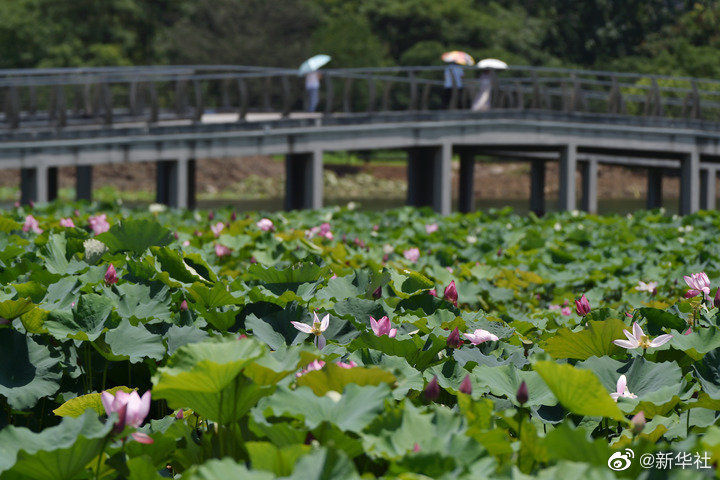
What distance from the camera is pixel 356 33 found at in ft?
179

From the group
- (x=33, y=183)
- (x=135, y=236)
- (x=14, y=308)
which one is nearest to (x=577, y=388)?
(x=14, y=308)

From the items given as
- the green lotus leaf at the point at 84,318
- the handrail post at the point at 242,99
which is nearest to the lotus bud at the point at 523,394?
the green lotus leaf at the point at 84,318

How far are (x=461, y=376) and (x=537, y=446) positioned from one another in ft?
2.14

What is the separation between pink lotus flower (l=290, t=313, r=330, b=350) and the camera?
2.39 meters

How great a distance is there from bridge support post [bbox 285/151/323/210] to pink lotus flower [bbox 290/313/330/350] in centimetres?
1698

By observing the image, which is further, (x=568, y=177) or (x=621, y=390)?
(x=568, y=177)

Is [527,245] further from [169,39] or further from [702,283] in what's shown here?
[169,39]

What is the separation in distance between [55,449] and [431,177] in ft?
69.6

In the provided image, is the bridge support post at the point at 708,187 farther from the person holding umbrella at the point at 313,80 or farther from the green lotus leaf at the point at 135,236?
the green lotus leaf at the point at 135,236

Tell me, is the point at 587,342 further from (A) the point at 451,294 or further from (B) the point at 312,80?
(B) the point at 312,80

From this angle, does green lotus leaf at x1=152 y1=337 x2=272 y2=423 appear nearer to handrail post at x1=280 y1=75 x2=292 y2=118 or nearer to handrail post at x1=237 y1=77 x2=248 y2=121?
handrail post at x1=237 y1=77 x2=248 y2=121

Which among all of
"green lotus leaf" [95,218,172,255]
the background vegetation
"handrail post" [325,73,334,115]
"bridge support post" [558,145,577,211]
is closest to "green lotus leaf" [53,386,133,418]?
"green lotus leaf" [95,218,172,255]

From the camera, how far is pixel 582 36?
61.9 metres

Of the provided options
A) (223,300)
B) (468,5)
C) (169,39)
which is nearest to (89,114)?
(223,300)
